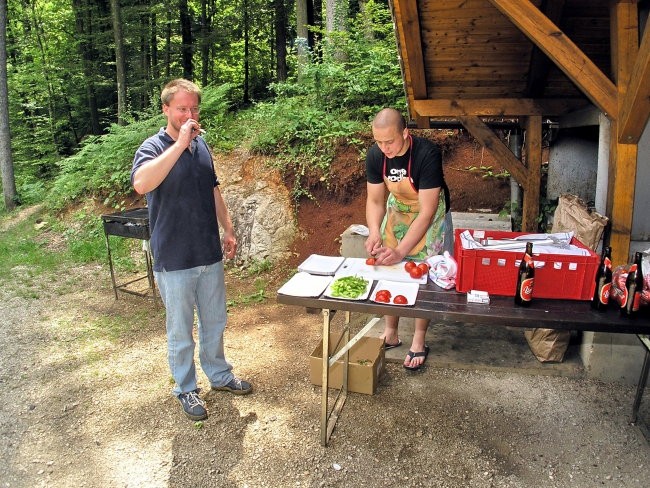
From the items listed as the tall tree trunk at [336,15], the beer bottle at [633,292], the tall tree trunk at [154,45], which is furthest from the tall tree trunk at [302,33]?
the beer bottle at [633,292]

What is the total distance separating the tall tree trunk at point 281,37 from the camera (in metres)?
14.8

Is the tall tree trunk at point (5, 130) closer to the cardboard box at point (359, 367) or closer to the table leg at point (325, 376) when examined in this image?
the cardboard box at point (359, 367)

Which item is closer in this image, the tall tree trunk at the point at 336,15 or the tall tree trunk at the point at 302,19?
the tall tree trunk at the point at 336,15

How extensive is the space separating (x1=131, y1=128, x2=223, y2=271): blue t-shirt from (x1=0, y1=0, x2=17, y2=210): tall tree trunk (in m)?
10.7

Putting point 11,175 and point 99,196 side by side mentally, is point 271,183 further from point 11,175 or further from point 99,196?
point 11,175

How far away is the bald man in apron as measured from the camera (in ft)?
10.2

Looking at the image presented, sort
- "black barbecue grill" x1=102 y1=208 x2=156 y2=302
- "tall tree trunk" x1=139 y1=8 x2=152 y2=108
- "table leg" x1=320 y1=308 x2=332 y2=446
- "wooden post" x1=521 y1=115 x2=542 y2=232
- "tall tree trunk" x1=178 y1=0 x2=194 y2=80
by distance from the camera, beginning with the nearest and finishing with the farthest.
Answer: "table leg" x1=320 y1=308 x2=332 y2=446 < "wooden post" x1=521 y1=115 x2=542 y2=232 < "black barbecue grill" x1=102 y1=208 x2=156 y2=302 < "tall tree trunk" x1=139 y1=8 x2=152 y2=108 < "tall tree trunk" x1=178 y1=0 x2=194 y2=80

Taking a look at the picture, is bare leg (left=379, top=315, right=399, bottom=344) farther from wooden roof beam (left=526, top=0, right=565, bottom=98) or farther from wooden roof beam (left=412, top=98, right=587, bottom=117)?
wooden roof beam (left=526, top=0, right=565, bottom=98)

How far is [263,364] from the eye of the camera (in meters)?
4.09

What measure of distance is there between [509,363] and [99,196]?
344 inches

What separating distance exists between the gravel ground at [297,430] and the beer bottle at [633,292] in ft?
3.55

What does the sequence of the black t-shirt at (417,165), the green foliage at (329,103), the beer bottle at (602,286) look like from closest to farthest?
the beer bottle at (602,286) < the black t-shirt at (417,165) < the green foliage at (329,103)

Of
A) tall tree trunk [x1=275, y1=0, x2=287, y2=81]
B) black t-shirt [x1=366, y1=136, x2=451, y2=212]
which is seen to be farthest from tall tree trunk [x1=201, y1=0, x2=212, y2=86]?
black t-shirt [x1=366, y1=136, x2=451, y2=212]

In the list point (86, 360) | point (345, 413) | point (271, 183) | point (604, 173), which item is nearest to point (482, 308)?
point (345, 413)
